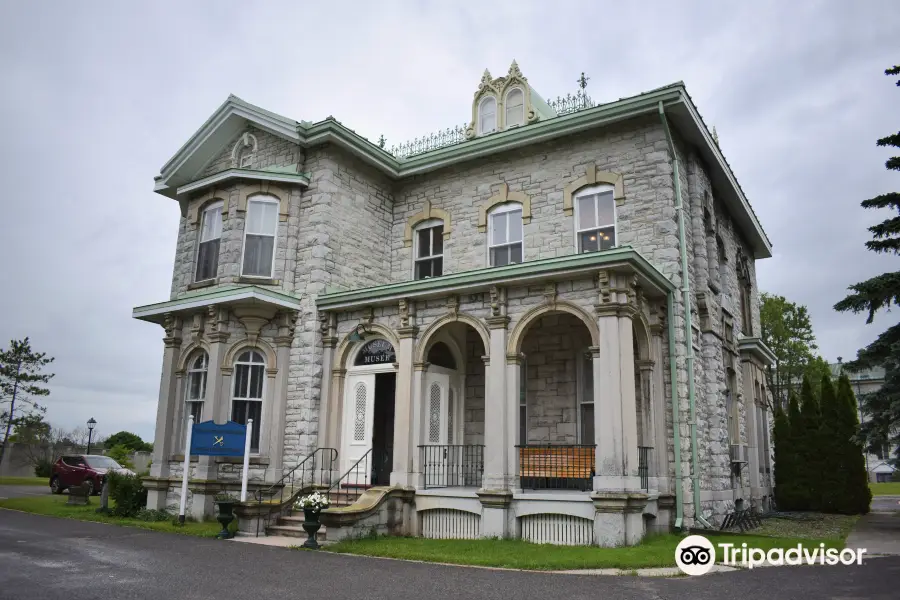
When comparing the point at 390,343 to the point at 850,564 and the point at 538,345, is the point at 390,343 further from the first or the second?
the point at 850,564

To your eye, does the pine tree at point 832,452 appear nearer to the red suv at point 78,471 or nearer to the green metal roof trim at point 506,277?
the green metal roof trim at point 506,277

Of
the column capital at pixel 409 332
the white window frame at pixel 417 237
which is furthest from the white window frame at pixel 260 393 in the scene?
the white window frame at pixel 417 237

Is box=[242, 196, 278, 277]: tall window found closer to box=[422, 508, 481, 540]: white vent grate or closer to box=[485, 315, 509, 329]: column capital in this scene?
box=[485, 315, 509, 329]: column capital

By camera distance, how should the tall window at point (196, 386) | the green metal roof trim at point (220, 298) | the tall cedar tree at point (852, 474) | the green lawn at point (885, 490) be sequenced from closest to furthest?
1. the green metal roof trim at point (220, 298)
2. the tall window at point (196, 386)
3. the tall cedar tree at point (852, 474)
4. the green lawn at point (885, 490)

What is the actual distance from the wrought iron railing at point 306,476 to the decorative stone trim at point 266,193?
17.3 feet

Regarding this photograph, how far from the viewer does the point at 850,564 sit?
923 cm

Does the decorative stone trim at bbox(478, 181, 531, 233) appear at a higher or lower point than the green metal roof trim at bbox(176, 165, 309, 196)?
lower

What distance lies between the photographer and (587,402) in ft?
46.1

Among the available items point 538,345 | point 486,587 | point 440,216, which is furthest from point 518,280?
point 486,587

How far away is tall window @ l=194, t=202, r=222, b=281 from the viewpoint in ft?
52.1

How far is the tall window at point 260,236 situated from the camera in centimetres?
1538

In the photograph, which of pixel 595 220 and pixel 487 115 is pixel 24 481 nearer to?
pixel 487 115

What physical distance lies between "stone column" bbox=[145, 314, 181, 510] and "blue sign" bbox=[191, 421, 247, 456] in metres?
2.29
